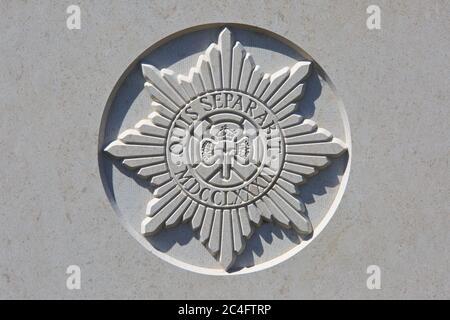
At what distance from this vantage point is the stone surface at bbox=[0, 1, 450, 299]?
27.3 ft

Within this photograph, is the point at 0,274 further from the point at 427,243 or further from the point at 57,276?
the point at 427,243

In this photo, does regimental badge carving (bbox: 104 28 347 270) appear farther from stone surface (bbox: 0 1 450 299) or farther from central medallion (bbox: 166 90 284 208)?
stone surface (bbox: 0 1 450 299)

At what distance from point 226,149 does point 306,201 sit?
2.24 ft

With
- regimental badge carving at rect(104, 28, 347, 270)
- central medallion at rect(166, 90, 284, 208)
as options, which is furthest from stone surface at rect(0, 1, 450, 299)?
central medallion at rect(166, 90, 284, 208)

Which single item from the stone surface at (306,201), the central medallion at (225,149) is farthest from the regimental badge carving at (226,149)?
the stone surface at (306,201)

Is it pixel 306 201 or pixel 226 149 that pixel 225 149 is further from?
pixel 306 201

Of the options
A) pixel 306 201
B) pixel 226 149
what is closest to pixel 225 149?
pixel 226 149

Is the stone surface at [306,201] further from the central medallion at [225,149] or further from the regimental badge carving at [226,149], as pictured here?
the central medallion at [225,149]

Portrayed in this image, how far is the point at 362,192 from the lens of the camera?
836cm

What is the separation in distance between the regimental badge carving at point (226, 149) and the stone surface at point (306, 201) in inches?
8.7

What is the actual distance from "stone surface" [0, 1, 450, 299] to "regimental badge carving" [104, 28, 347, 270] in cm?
22

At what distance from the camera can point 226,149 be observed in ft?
27.5

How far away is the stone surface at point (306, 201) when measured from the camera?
834cm
